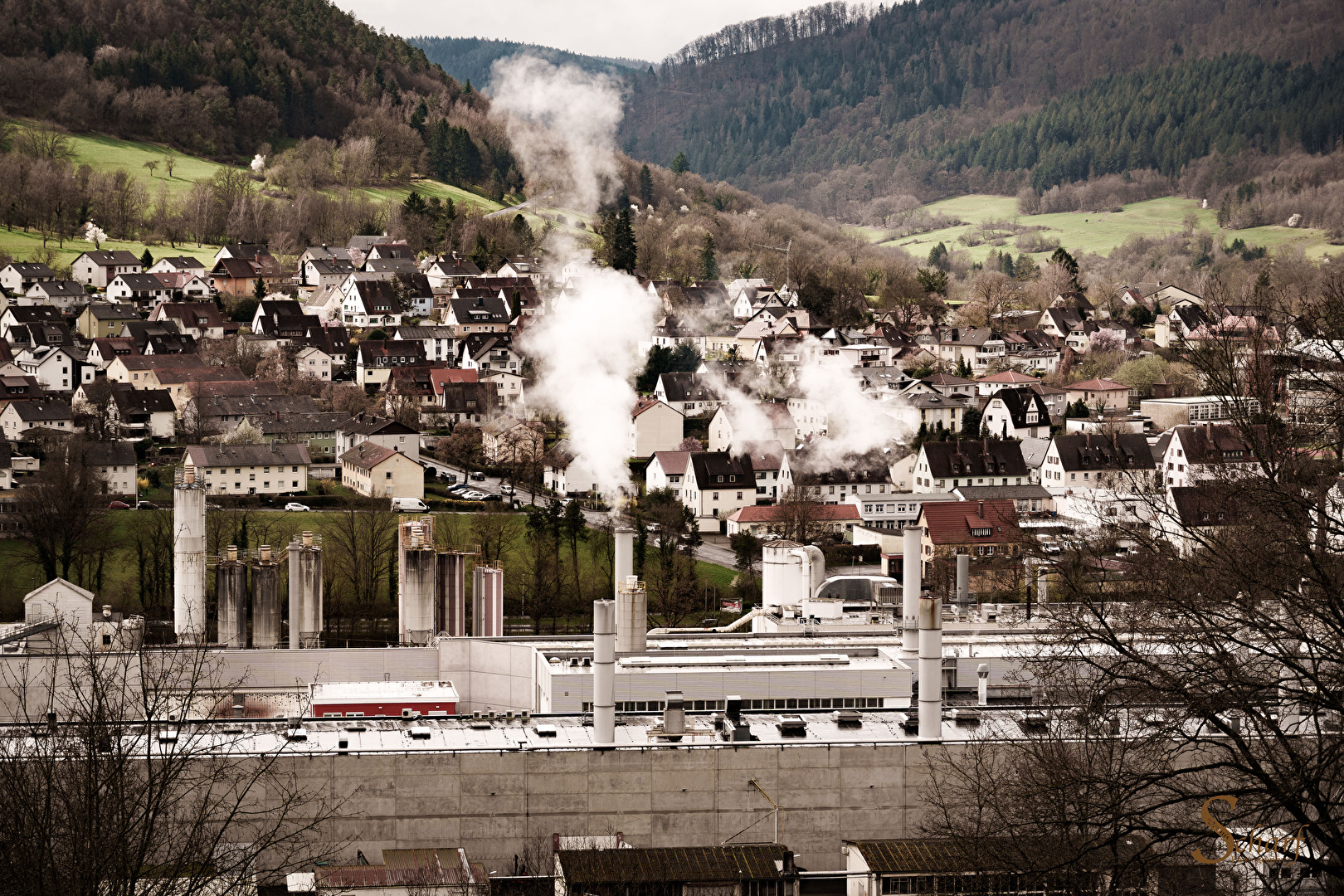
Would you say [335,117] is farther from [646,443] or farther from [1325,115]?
[1325,115]

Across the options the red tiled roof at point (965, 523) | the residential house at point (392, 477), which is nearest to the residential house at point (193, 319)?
the residential house at point (392, 477)

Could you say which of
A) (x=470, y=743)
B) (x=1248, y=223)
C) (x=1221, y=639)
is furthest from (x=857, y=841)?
(x=1248, y=223)

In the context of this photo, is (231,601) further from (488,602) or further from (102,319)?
(102,319)

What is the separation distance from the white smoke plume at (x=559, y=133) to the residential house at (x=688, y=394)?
132 ft

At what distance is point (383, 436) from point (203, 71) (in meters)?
58.6

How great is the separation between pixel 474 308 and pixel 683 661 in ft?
151

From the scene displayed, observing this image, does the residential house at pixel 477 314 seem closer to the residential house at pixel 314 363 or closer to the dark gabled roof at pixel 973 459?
the residential house at pixel 314 363

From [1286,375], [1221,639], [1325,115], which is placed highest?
[1325,115]

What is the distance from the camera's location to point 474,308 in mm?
75688

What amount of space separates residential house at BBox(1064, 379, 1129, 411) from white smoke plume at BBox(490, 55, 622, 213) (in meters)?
40.1

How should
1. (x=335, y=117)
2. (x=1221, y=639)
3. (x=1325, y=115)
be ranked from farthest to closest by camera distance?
1. (x=1325, y=115)
2. (x=335, y=117)
3. (x=1221, y=639)

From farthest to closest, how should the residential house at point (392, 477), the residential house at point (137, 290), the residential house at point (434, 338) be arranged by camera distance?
the residential house at point (137, 290), the residential house at point (434, 338), the residential house at point (392, 477)

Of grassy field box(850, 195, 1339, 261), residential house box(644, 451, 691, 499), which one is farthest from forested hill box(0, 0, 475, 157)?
residential house box(644, 451, 691, 499)

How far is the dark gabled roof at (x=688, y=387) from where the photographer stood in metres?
61.8
